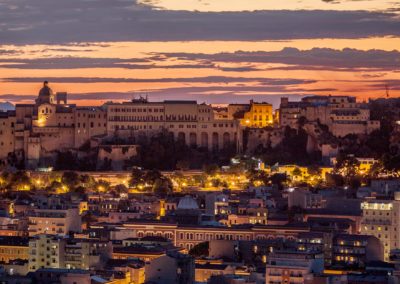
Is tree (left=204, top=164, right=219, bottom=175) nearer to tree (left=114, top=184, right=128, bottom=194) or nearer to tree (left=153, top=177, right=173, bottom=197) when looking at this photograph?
tree (left=153, top=177, right=173, bottom=197)

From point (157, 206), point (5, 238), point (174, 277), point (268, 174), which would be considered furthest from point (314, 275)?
point (268, 174)

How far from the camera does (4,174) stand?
7656cm

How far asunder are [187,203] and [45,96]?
22.2 m

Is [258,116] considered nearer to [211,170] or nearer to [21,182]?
[211,170]

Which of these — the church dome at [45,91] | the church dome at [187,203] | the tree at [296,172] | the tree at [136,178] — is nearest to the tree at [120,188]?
the tree at [136,178]

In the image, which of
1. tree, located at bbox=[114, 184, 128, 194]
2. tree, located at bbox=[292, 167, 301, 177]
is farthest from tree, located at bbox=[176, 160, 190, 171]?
tree, located at bbox=[292, 167, 301, 177]

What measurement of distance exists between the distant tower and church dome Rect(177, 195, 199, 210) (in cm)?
2002

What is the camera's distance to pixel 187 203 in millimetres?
65875

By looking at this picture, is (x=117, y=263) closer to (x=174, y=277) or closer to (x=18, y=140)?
(x=174, y=277)

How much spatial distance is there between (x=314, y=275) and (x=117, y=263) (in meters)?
7.39

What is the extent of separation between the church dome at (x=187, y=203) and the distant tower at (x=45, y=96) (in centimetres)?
2002

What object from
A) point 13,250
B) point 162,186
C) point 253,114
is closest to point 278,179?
point 162,186

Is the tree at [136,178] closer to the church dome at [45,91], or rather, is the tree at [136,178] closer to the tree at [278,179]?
the tree at [278,179]

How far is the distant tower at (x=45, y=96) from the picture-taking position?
3361 inches
